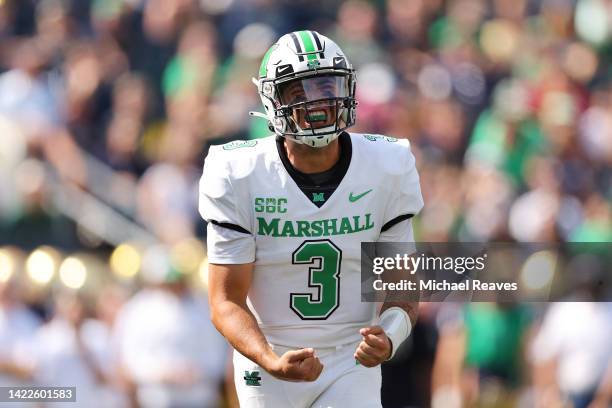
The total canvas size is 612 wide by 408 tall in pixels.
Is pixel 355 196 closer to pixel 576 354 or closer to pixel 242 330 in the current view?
pixel 242 330

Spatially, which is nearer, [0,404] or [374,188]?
[374,188]

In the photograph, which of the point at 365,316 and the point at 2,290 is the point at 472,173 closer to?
the point at 2,290

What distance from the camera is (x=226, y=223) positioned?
5.14m

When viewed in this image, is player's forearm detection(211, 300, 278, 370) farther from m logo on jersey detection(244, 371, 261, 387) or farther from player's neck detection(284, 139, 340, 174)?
player's neck detection(284, 139, 340, 174)

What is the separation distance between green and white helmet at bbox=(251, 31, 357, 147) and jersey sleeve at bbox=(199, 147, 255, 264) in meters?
0.33

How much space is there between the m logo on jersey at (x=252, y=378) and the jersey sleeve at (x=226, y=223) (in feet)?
1.50

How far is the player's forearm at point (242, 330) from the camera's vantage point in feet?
16.0

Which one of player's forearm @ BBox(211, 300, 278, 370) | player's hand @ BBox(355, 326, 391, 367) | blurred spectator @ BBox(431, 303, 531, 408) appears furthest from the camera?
blurred spectator @ BBox(431, 303, 531, 408)

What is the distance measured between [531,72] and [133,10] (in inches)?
137

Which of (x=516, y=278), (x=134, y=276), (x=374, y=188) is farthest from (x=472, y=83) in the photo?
(x=374, y=188)

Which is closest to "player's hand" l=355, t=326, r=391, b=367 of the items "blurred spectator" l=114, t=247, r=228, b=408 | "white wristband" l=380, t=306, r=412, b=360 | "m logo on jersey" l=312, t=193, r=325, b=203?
"white wristband" l=380, t=306, r=412, b=360

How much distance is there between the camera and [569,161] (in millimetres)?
9820

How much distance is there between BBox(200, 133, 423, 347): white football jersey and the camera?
518 cm

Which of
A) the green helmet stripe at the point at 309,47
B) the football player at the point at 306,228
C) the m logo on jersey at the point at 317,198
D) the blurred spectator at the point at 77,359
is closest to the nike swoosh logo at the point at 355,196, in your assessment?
the football player at the point at 306,228
